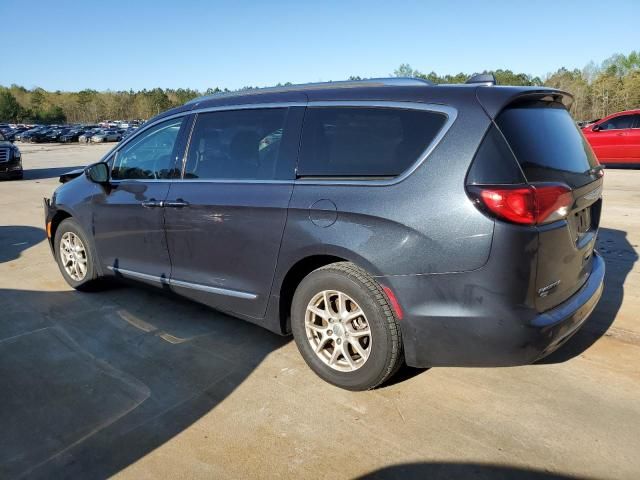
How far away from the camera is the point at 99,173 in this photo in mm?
4410

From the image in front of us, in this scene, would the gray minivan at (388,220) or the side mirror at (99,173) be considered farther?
the side mirror at (99,173)

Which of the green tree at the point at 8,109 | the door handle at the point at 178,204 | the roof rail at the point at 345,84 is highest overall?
the green tree at the point at 8,109

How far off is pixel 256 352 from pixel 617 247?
4.73m

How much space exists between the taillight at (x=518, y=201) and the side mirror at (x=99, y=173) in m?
3.32

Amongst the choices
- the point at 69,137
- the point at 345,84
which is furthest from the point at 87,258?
the point at 69,137

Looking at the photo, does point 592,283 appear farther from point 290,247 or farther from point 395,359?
point 290,247

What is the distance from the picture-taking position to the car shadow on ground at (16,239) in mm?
6344

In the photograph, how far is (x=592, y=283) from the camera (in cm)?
305

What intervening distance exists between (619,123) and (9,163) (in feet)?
59.9

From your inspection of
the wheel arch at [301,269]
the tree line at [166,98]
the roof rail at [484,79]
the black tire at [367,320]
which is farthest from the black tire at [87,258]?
the tree line at [166,98]

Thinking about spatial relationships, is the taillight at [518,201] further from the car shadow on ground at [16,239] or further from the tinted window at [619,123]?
the tinted window at [619,123]

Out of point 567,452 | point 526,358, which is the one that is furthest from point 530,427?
point 526,358

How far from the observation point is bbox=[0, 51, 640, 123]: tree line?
6581cm

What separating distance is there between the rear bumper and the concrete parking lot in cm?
38
